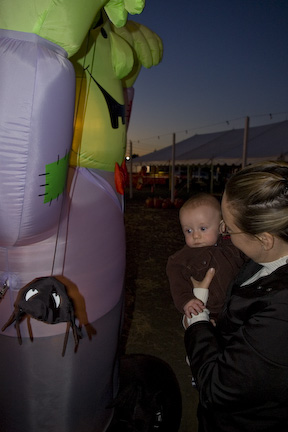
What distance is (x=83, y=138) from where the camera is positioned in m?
1.39

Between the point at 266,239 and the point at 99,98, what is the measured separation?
97cm

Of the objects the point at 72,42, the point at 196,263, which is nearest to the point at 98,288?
the point at 196,263

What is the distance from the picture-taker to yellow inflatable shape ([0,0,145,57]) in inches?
36.7

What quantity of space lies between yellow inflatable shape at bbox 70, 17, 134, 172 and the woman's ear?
0.85 metres

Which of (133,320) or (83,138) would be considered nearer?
(83,138)

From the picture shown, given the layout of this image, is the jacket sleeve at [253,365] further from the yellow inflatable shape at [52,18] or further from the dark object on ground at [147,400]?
the yellow inflatable shape at [52,18]

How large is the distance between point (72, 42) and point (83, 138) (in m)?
0.44

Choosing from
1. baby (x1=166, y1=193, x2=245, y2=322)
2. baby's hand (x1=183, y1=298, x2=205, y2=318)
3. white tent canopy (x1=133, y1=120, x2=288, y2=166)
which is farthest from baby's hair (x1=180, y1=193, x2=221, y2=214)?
white tent canopy (x1=133, y1=120, x2=288, y2=166)

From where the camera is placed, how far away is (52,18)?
950 mm

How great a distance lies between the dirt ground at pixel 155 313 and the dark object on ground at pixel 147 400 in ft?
1.07

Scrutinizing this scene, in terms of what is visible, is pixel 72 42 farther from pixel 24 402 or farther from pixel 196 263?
pixel 24 402

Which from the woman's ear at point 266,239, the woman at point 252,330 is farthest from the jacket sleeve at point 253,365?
the woman's ear at point 266,239

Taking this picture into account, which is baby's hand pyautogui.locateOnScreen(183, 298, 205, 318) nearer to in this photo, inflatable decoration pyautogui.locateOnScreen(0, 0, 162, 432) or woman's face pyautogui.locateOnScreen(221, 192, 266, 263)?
woman's face pyautogui.locateOnScreen(221, 192, 266, 263)

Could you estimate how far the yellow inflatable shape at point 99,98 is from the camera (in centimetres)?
136
